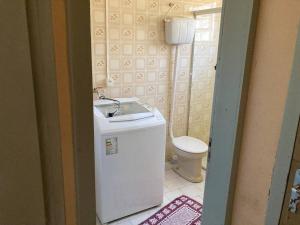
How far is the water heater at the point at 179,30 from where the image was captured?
A: 243 cm

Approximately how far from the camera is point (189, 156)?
263cm

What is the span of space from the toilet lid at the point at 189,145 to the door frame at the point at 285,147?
1.70 metres

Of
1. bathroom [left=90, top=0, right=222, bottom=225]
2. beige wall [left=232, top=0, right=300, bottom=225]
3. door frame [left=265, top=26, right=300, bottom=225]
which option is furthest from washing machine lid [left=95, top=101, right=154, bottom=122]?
door frame [left=265, top=26, right=300, bottom=225]

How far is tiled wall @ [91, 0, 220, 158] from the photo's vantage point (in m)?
2.29

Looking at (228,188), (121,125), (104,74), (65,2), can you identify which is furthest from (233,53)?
(104,74)

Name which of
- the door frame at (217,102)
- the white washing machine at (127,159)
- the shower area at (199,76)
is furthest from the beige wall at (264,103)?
the shower area at (199,76)

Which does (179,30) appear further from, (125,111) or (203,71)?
(125,111)

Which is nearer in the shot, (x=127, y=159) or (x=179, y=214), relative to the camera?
(x=127, y=159)

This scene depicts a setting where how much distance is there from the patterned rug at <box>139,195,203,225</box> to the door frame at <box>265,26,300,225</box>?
1.30 m

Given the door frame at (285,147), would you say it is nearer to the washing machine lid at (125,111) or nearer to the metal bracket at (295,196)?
the metal bracket at (295,196)

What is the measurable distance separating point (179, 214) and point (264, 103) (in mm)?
1606

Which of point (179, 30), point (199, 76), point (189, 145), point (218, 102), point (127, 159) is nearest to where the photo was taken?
point (218, 102)

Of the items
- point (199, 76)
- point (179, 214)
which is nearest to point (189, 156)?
point (179, 214)

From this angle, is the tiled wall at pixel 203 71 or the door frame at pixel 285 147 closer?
the door frame at pixel 285 147
